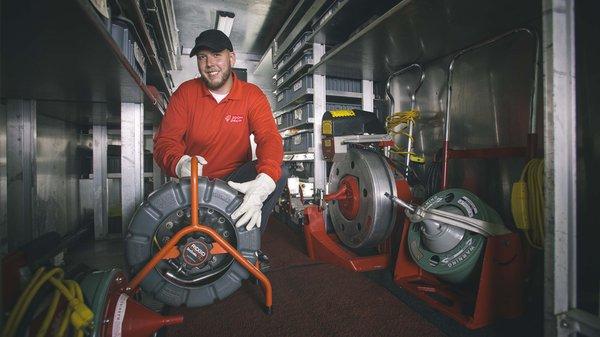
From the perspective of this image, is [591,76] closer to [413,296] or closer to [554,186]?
[554,186]

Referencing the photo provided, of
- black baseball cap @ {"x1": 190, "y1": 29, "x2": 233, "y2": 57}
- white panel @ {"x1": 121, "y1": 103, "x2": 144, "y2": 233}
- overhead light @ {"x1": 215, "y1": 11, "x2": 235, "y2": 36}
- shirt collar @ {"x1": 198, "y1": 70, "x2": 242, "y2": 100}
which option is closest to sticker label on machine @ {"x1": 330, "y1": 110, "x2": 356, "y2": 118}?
shirt collar @ {"x1": 198, "y1": 70, "x2": 242, "y2": 100}

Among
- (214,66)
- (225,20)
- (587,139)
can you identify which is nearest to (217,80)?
(214,66)

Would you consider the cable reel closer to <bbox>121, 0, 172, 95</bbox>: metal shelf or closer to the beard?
the beard

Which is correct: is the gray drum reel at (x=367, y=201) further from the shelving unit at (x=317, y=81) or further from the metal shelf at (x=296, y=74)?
the metal shelf at (x=296, y=74)

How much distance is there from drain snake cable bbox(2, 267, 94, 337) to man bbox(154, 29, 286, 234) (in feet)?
2.76

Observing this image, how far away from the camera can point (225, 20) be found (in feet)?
14.2

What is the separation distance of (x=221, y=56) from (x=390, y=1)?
149 centimetres

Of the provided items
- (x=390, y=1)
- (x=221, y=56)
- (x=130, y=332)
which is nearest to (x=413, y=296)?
(x=130, y=332)

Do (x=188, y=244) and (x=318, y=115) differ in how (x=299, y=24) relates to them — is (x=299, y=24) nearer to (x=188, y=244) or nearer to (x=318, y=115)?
(x=318, y=115)

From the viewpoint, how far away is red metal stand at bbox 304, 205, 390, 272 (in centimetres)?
174

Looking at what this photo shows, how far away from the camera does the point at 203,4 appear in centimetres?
399

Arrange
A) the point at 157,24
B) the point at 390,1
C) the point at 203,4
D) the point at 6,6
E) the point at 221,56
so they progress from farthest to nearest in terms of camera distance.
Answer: the point at 203,4, the point at 157,24, the point at 390,1, the point at 221,56, the point at 6,6

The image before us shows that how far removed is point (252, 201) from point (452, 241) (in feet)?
2.96

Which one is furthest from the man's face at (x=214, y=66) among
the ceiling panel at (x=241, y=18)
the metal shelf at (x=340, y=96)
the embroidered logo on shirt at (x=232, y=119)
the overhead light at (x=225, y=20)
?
the overhead light at (x=225, y=20)
